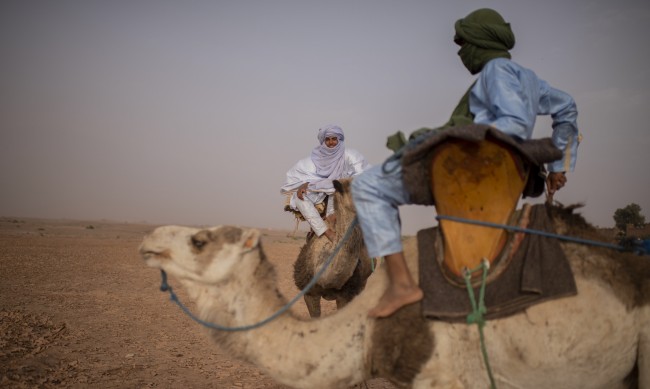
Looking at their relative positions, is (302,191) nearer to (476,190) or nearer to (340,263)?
(340,263)

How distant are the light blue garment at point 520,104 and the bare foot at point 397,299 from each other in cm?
110

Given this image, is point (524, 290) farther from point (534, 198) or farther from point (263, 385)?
point (263, 385)

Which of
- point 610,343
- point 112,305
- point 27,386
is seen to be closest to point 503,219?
point 610,343

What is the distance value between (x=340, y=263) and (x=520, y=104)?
10.4ft

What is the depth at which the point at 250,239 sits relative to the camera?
9.75 feet

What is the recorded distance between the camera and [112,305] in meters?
9.47

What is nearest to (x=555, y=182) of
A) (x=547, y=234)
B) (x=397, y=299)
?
(x=547, y=234)

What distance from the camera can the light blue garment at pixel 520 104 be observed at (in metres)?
2.62

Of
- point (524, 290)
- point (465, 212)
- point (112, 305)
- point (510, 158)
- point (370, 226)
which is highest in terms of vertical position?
point (510, 158)

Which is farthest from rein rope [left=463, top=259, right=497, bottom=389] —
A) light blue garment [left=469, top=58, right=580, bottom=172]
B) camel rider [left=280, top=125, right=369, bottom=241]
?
camel rider [left=280, top=125, right=369, bottom=241]

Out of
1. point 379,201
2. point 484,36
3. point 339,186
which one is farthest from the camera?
point 339,186

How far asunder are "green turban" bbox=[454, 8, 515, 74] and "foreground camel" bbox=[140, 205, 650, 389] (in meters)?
1.26

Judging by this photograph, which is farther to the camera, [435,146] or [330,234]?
[330,234]

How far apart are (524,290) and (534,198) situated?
92 centimetres
